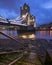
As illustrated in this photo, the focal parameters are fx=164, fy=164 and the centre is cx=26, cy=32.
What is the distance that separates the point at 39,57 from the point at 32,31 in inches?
796

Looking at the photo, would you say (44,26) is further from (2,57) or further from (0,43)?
(2,57)

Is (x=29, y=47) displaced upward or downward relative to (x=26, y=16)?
downward

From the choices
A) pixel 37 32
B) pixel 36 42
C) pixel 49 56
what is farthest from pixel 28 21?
pixel 49 56

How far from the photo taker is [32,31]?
25516 millimetres

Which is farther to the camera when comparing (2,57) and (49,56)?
(49,56)

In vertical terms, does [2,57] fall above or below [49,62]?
above

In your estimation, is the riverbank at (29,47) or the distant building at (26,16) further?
the distant building at (26,16)

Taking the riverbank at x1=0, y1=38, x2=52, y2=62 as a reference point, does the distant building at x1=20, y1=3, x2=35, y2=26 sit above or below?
above

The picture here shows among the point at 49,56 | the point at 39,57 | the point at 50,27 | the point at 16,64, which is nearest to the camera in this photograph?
the point at 16,64

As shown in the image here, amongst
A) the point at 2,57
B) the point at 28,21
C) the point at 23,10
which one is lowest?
the point at 2,57

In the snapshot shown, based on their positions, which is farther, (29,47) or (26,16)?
Answer: (26,16)

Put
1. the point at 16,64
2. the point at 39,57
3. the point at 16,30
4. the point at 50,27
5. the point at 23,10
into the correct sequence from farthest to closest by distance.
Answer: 1. the point at 23,10
2. the point at 50,27
3. the point at 16,30
4. the point at 39,57
5. the point at 16,64

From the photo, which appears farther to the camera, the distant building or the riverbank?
the distant building

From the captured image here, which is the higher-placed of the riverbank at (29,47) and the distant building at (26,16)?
the distant building at (26,16)
